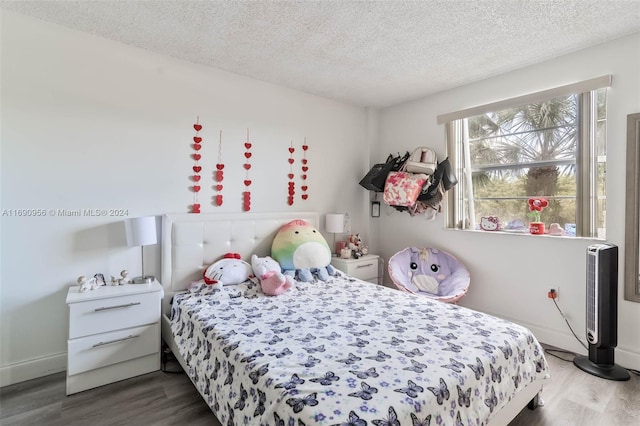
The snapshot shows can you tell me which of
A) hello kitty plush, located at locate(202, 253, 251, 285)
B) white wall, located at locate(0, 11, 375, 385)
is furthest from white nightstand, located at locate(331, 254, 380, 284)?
white wall, located at locate(0, 11, 375, 385)

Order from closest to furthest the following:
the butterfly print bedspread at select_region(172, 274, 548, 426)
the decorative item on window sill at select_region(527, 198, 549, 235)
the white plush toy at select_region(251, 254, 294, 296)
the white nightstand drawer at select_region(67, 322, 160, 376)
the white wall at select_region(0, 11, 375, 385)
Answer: the butterfly print bedspread at select_region(172, 274, 548, 426)
the white nightstand drawer at select_region(67, 322, 160, 376)
the white wall at select_region(0, 11, 375, 385)
the white plush toy at select_region(251, 254, 294, 296)
the decorative item on window sill at select_region(527, 198, 549, 235)

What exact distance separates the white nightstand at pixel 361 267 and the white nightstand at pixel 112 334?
5.82 ft

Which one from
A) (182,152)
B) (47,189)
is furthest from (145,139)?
(47,189)

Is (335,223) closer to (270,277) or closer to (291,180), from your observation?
(291,180)

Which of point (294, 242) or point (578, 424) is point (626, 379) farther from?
point (294, 242)

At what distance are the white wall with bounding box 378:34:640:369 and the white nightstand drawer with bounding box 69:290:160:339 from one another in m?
2.77

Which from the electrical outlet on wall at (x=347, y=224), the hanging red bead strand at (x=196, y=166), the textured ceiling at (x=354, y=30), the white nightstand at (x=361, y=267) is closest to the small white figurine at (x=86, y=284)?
the hanging red bead strand at (x=196, y=166)

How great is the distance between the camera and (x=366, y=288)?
2676 millimetres

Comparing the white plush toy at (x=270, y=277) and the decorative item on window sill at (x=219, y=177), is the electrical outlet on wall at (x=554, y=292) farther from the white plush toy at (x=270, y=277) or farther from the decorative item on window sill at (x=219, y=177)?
the decorative item on window sill at (x=219, y=177)

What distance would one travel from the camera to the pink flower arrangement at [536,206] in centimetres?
277

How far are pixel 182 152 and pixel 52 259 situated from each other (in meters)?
1.19

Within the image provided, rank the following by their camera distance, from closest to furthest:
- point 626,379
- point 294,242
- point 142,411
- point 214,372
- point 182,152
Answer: point 214,372 < point 142,411 < point 626,379 < point 182,152 < point 294,242

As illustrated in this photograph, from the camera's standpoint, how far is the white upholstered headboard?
252 cm

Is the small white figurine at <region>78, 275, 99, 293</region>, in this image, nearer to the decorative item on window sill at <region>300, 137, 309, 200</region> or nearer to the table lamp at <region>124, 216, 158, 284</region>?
the table lamp at <region>124, 216, 158, 284</region>
